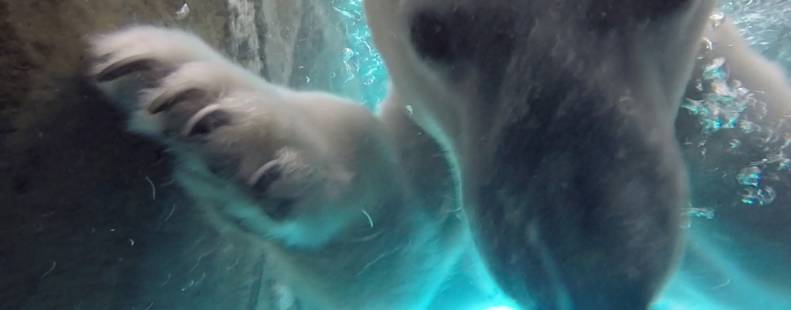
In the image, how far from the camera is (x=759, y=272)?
236 cm

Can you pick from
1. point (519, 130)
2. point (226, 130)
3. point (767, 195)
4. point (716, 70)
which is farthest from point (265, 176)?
point (767, 195)

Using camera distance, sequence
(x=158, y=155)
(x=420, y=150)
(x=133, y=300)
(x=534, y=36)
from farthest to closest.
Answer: (x=420, y=150), (x=133, y=300), (x=158, y=155), (x=534, y=36)

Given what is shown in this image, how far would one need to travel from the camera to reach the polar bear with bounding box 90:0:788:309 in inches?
46.4

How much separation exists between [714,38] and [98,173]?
5.62 feet

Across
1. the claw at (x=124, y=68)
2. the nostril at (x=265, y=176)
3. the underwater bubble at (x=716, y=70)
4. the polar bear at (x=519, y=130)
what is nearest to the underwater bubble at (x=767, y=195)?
the underwater bubble at (x=716, y=70)

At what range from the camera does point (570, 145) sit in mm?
1185

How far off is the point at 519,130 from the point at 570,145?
91 millimetres

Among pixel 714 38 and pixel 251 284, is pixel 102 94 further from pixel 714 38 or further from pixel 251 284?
pixel 714 38

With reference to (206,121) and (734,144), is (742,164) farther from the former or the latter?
(206,121)

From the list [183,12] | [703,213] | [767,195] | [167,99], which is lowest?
[167,99]

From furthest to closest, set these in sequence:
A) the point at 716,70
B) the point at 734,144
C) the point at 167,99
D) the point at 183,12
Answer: the point at 734,144
the point at 716,70
the point at 183,12
the point at 167,99

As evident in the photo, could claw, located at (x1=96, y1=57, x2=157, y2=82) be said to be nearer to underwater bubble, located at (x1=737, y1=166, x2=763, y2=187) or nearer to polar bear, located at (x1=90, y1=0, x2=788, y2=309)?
polar bear, located at (x1=90, y1=0, x2=788, y2=309)

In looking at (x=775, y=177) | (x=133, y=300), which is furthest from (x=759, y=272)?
(x=133, y=300)

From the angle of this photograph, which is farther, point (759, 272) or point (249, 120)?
point (759, 272)
